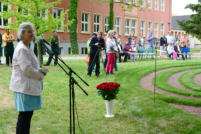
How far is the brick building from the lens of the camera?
3325cm

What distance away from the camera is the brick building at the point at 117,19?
33250 millimetres

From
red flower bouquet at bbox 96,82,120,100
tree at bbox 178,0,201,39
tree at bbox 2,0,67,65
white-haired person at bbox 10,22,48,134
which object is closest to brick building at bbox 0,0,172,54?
tree at bbox 178,0,201,39

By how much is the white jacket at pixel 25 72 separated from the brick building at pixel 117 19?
23.4 m

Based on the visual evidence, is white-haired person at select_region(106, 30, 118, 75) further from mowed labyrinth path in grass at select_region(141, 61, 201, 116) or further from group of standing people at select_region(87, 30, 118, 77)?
mowed labyrinth path in grass at select_region(141, 61, 201, 116)

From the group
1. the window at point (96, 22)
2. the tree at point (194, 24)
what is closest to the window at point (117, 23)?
the window at point (96, 22)

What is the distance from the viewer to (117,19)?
4062cm

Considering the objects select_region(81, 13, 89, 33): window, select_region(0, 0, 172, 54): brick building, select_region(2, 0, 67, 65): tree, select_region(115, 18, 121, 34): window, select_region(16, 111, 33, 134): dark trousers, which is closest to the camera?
select_region(16, 111, 33, 134): dark trousers

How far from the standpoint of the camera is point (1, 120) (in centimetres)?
671

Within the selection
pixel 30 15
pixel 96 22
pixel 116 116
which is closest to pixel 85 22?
pixel 96 22

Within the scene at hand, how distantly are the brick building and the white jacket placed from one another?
2340cm

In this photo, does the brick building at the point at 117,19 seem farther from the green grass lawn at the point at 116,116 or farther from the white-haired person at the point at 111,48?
the green grass lawn at the point at 116,116

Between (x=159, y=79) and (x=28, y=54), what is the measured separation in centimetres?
956

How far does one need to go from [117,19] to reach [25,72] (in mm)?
37126

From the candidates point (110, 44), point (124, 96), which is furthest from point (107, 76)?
point (124, 96)
